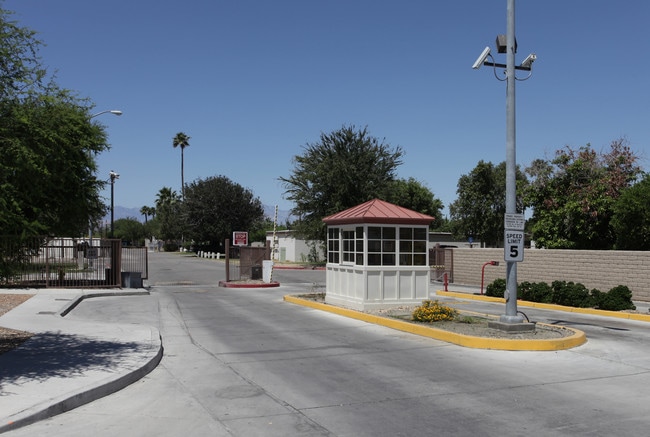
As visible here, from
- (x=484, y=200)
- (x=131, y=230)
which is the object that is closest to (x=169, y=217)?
(x=131, y=230)

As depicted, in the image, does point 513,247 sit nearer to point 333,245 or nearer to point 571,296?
point 571,296

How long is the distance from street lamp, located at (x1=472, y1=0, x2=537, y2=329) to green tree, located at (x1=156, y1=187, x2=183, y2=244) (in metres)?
76.6

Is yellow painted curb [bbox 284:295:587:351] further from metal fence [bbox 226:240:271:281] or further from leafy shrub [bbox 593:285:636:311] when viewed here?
metal fence [bbox 226:240:271:281]

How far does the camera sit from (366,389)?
A: 7.96 m

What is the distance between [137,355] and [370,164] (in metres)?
38.3

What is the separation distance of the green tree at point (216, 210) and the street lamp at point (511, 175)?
6840 cm

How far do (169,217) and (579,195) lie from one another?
85856mm

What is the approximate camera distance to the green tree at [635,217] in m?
23.7

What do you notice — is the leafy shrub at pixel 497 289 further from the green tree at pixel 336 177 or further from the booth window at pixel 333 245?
the green tree at pixel 336 177

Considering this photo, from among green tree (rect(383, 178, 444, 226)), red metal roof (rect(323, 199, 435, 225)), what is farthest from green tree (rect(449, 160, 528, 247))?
red metal roof (rect(323, 199, 435, 225))

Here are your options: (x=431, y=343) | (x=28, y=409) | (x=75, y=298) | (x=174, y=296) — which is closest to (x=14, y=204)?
(x=28, y=409)

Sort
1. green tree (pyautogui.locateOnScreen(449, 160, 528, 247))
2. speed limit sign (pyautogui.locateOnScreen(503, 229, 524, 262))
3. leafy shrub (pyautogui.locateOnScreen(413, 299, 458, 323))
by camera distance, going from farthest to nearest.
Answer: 1. green tree (pyautogui.locateOnScreen(449, 160, 528, 247))
2. leafy shrub (pyautogui.locateOnScreen(413, 299, 458, 323))
3. speed limit sign (pyautogui.locateOnScreen(503, 229, 524, 262))

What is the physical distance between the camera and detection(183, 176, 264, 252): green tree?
7875 centimetres

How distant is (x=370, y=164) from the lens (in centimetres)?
4694
